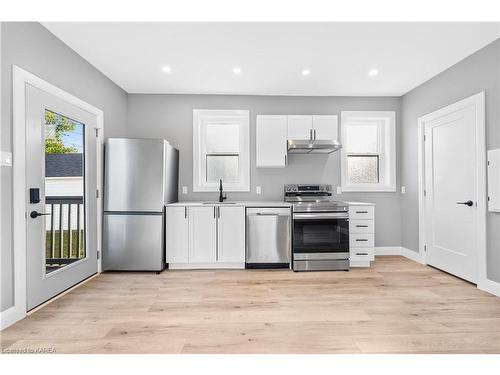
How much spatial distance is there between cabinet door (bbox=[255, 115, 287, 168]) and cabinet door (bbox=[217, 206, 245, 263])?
105cm

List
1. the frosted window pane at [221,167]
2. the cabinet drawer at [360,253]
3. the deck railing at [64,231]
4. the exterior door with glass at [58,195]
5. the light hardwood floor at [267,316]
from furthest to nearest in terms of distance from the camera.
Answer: the frosted window pane at [221,167] < the cabinet drawer at [360,253] < the deck railing at [64,231] < the exterior door with glass at [58,195] < the light hardwood floor at [267,316]

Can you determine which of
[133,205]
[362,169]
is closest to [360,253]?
[362,169]

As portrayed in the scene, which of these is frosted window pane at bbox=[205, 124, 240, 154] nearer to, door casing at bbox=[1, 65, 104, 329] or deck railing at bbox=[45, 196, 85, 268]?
deck railing at bbox=[45, 196, 85, 268]

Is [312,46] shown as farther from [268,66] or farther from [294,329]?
[294,329]

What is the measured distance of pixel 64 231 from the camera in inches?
116

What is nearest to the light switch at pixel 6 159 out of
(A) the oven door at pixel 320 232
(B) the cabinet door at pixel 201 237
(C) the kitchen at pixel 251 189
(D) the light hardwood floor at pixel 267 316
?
(C) the kitchen at pixel 251 189

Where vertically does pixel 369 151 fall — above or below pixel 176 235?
above

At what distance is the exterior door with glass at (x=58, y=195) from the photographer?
2.39m

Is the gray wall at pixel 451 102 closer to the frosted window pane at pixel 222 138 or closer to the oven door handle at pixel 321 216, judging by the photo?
the oven door handle at pixel 321 216

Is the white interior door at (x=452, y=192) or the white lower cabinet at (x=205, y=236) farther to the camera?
the white lower cabinet at (x=205, y=236)

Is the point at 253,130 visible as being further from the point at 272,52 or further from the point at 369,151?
the point at 369,151

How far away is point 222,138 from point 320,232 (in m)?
2.19

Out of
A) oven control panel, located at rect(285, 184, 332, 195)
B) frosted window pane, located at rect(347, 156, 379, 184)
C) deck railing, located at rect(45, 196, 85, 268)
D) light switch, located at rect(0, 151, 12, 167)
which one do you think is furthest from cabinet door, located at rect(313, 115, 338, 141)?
light switch, located at rect(0, 151, 12, 167)

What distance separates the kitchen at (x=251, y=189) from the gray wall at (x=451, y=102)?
0.02 metres
